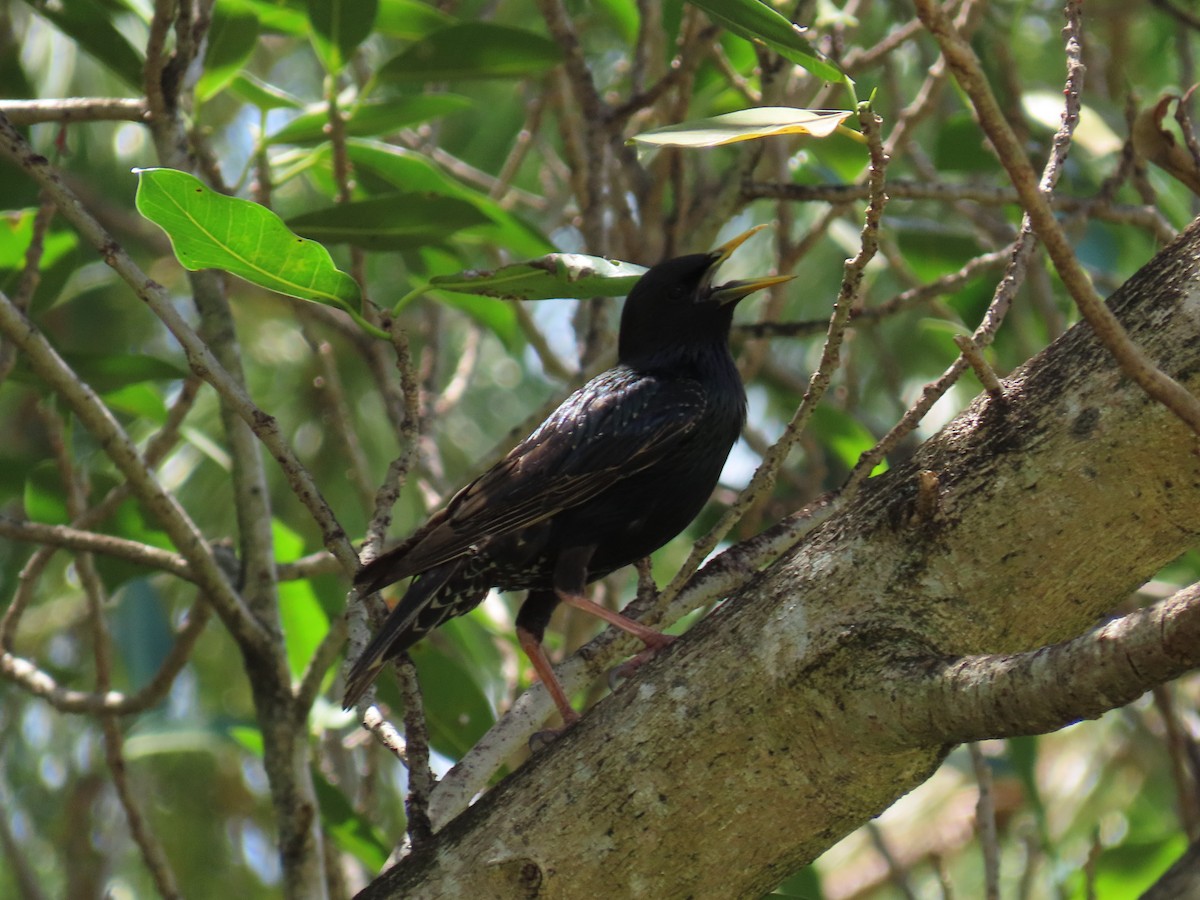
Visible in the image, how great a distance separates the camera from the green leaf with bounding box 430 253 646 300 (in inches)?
95.1

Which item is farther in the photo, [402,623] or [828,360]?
[402,623]

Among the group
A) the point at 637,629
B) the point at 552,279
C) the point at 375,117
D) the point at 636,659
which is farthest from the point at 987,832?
the point at 375,117

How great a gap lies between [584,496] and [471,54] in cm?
137

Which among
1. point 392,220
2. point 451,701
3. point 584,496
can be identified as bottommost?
point 451,701

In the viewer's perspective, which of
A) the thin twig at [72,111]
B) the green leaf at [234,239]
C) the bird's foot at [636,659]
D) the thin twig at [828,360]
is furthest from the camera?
the thin twig at [72,111]

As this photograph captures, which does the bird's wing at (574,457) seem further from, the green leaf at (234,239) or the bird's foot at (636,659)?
the green leaf at (234,239)

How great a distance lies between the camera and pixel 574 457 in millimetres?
3320

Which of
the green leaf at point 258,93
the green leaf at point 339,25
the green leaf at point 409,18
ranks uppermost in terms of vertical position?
the green leaf at point 409,18

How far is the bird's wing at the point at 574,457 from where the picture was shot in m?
3.15

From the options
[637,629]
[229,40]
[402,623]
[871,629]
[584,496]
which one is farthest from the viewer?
[229,40]

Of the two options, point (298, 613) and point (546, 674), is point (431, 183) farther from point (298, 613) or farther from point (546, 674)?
point (546, 674)

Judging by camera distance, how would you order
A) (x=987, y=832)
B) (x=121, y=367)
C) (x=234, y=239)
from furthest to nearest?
1. (x=121, y=367)
2. (x=987, y=832)
3. (x=234, y=239)

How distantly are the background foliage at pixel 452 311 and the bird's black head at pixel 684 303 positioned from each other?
14cm

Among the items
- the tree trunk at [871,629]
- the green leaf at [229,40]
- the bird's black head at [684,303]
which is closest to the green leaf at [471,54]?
the green leaf at [229,40]
